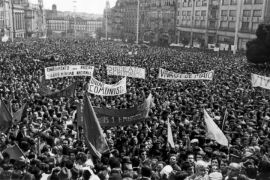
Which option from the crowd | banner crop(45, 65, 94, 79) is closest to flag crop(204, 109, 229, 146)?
the crowd

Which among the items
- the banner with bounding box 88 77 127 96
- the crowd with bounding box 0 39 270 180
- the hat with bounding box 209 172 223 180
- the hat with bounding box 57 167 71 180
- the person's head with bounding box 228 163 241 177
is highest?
the banner with bounding box 88 77 127 96

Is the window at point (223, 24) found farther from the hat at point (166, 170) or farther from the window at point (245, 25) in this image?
the hat at point (166, 170)

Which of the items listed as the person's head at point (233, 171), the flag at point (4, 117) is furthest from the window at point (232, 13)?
→ the person's head at point (233, 171)

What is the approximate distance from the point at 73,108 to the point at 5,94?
4.22 m

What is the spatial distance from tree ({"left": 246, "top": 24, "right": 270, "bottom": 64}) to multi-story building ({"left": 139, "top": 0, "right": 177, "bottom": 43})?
44816mm

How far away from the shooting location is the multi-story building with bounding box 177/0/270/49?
54938 millimetres

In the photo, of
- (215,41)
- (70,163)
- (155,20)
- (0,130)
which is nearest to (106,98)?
(0,130)

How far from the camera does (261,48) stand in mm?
33750

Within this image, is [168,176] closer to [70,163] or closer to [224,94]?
[70,163]

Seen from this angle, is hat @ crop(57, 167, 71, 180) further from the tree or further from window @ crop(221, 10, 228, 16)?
window @ crop(221, 10, 228, 16)

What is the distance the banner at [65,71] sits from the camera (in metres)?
17.4

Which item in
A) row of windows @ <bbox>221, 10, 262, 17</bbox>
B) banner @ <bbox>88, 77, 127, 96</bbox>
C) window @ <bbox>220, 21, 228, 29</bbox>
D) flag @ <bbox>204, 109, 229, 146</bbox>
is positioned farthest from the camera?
window @ <bbox>220, 21, 228, 29</bbox>

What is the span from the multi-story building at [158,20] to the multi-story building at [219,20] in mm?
2527

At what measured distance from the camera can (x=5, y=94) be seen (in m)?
16.6
